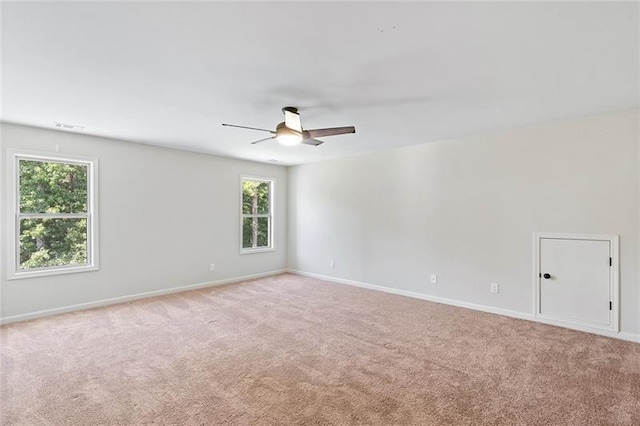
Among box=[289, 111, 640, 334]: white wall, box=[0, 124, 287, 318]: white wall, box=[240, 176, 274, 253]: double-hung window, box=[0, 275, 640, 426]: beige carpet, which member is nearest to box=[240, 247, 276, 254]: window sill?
box=[240, 176, 274, 253]: double-hung window

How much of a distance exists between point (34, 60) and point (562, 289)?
214 inches

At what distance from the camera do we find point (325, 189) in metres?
6.15

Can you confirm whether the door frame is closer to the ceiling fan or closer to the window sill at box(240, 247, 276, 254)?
the ceiling fan

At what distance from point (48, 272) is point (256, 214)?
336cm

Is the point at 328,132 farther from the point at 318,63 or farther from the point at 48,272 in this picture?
the point at 48,272

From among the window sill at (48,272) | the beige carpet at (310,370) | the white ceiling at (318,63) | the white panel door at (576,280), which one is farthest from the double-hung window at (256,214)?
the white panel door at (576,280)

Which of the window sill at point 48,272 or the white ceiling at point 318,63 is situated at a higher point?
the white ceiling at point 318,63

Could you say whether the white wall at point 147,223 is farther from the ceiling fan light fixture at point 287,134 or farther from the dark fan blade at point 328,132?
the dark fan blade at point 328,132

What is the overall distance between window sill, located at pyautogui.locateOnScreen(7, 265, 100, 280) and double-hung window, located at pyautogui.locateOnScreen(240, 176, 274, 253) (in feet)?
8.03

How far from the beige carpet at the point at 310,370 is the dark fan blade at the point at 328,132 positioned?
2104 millimetres

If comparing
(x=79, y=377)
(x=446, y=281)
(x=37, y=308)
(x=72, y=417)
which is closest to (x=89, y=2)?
A: (x=72, y=417)

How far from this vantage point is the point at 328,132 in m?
3.02

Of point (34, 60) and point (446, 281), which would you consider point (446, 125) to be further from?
point (34, 60)

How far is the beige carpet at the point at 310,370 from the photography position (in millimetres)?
2070
